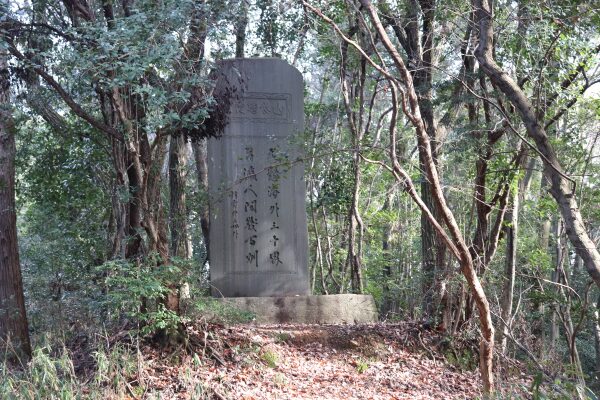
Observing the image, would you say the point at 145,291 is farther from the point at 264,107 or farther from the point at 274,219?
the point at 264,107

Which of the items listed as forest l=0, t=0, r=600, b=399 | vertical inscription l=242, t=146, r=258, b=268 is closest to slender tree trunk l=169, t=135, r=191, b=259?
forest l=0, t=0, r=600, b=399

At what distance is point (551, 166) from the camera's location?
17.7 feet

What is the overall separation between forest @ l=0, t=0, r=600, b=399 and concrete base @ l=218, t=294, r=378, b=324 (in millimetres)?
646

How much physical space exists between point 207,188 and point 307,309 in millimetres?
2114

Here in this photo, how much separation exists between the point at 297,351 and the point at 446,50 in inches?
191

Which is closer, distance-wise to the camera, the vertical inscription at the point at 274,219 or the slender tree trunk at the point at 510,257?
the slender tree trunk at the point at 510,257

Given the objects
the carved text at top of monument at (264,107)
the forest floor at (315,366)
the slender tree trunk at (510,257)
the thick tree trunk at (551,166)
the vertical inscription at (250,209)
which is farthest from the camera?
the carved text at top of monument at (264,107)

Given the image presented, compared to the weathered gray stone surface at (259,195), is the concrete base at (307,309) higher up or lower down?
lower down

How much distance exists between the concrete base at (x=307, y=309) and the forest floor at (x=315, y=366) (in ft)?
1.27

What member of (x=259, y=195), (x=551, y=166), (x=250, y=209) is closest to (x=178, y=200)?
(x=250, y=209)

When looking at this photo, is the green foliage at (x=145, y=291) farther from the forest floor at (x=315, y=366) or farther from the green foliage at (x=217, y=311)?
the forest floor at (x=315, y=366)

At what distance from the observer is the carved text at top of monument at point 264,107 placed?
31.2ft

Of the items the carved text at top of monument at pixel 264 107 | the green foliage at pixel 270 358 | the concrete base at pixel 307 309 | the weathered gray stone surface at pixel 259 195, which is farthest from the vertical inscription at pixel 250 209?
the green foliage at pixel 270 358

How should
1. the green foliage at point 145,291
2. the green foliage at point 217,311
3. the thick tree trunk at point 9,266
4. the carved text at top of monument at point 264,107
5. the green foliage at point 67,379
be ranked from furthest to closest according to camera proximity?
the carved text at top of monument at point 264,107, the thick tree trunk at point 9,266, the green foliage at point 217,311, the green foliage at point 145,291, the green foliage at point 67,379
